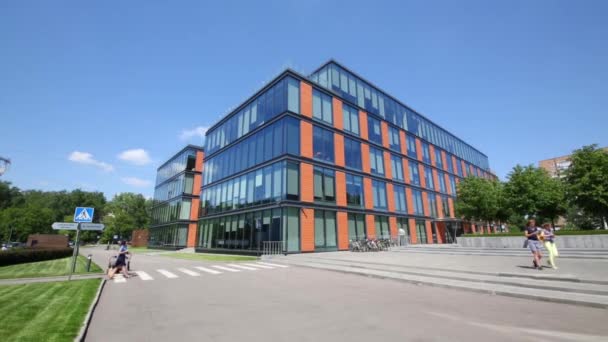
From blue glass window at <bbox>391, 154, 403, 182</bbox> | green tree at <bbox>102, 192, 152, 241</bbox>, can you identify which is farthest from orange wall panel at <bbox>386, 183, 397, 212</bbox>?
green tree at <bbox>102, 192, 152, 241</bbox>

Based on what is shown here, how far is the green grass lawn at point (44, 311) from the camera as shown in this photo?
14.5 feet

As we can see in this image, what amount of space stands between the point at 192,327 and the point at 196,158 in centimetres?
4157

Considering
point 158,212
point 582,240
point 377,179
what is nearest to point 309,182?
point 377,179

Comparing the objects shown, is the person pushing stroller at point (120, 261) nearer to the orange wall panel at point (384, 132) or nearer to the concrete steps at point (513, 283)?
the concrete steps at point (513, 283)

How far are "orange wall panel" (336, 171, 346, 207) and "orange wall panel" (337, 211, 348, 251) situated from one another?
1.01 metres

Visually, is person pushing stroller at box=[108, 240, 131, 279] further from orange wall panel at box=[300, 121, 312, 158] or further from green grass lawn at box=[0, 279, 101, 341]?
orange wall panel at box=[300, 121, 312, 158]

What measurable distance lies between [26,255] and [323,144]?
2516 centimetres

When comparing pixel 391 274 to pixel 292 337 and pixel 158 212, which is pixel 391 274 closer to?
pixel 292 337

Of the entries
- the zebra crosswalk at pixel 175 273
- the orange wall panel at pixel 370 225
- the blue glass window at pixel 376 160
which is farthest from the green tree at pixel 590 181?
the zebra crosswalk at pixel 175 273

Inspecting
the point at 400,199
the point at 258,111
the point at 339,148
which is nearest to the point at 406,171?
the point at 400,199

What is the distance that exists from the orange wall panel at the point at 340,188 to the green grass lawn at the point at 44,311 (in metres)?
18.3

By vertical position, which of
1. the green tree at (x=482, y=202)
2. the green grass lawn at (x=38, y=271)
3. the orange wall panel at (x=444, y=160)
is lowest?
the green grass lawn at (x=38, y=271)

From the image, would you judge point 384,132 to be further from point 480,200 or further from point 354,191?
point 480,200

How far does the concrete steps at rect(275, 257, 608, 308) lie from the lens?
252 inches
